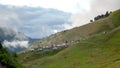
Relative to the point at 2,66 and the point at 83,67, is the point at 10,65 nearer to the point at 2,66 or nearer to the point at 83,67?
the point at 2,66

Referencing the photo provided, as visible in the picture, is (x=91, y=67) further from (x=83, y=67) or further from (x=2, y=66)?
(x=2, y=66)

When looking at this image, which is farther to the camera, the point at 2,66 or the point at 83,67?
the point at 83,67

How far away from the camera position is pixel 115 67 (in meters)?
145

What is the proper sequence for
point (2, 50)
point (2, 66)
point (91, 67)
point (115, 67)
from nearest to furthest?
point (2, 66) → point (2, 50) → point (115, 67) → point (91, 67)

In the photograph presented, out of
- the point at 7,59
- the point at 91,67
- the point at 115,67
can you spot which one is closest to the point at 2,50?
the point at 7,59

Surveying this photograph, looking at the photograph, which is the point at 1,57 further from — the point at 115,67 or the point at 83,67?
the point at 83,67

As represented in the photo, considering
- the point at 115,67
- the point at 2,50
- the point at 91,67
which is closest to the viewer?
the point at 2,50

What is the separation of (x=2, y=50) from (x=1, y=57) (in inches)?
366

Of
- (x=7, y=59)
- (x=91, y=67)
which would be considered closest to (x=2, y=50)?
(x=7, y=59)

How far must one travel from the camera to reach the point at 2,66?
73.1 metres

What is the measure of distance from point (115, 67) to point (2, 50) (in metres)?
73.4

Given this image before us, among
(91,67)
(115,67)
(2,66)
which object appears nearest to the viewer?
(2,66)

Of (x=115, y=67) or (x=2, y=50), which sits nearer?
(x=2, y=50)

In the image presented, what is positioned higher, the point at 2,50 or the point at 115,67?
the point at 2,50
